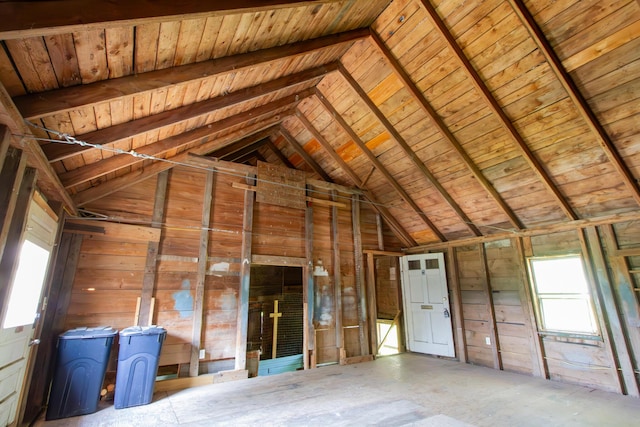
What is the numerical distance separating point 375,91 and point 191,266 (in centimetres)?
374

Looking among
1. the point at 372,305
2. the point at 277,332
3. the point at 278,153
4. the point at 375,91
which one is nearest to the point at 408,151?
the point at 375,91

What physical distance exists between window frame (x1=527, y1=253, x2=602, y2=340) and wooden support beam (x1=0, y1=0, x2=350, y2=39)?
5385 millimetres

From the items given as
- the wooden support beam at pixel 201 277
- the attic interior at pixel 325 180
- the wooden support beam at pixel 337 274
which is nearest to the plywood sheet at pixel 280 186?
the attic interior at pixel 325 180

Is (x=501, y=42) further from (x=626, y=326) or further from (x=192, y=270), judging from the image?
(x=192, y=270)

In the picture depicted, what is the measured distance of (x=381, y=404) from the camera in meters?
3.39

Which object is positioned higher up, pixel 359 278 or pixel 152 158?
pixel 152 158

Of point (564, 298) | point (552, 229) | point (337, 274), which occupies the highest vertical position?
point (552, 229)

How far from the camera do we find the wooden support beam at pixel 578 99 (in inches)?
113

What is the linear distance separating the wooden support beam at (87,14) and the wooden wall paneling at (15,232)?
137 cm

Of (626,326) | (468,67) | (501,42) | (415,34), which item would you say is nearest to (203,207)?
(415,34)

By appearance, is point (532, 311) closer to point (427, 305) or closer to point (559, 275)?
point (559, 275)

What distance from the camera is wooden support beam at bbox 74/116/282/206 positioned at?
381 cm

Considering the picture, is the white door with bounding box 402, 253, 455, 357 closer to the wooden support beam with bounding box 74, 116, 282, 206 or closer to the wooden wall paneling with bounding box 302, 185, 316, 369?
the wooden wall paneling with bounding box 302, 185, 316, 369

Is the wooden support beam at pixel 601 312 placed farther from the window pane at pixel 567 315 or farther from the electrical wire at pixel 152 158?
the electrical wire at pixel 152 158
